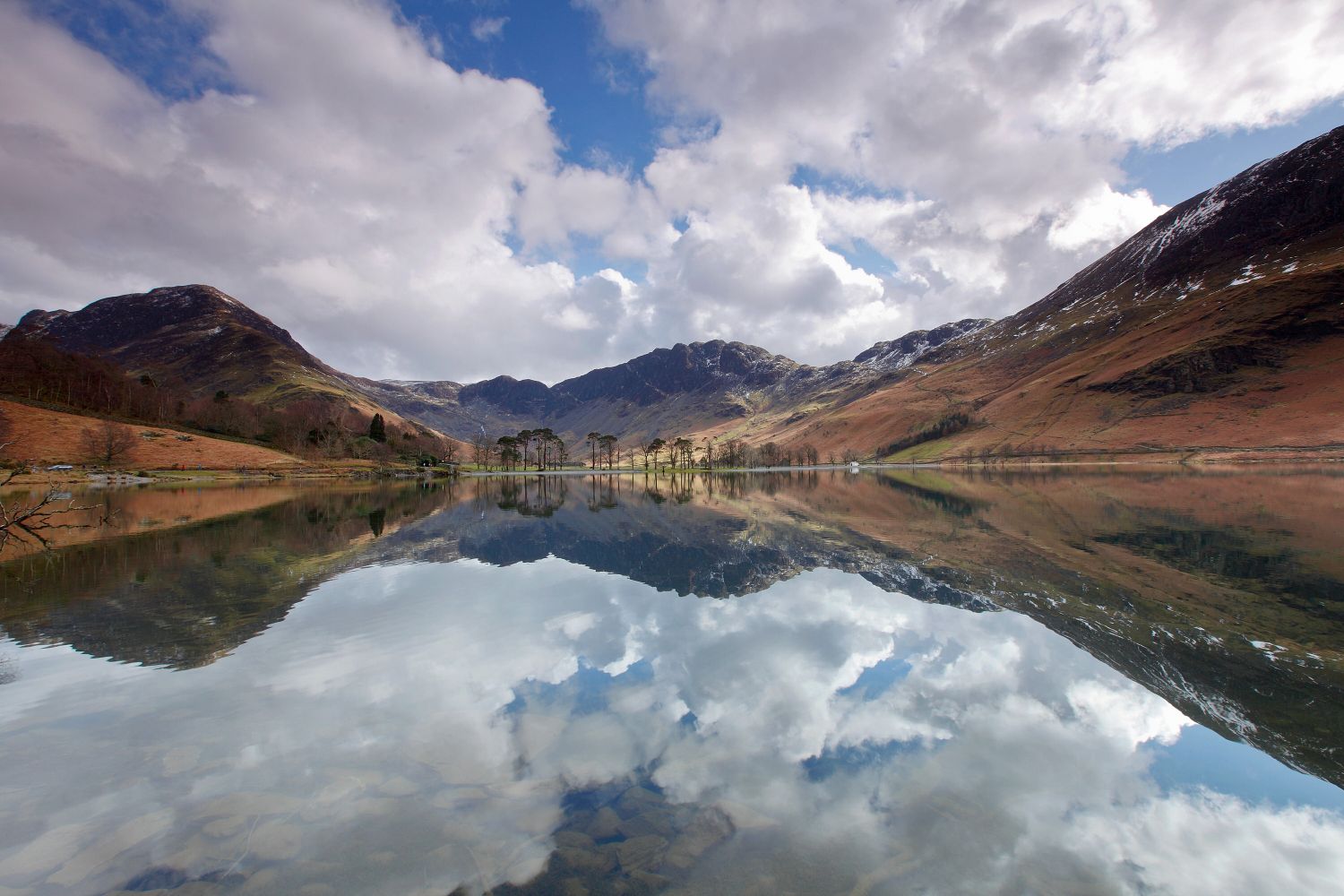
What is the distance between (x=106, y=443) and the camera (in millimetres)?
106750

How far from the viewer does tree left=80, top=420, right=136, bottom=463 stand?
105 m

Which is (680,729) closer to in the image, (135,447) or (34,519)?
(34,519)

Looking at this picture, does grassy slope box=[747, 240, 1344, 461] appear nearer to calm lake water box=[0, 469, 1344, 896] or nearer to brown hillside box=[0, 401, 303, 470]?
calm lake water box=[0, 469, 1344, 896]

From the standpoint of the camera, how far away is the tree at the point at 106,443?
10500cm

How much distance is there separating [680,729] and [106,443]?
145 m

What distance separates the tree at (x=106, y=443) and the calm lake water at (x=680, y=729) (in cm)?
11298

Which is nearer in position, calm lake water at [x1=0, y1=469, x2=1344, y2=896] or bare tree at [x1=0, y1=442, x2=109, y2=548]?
calm lake water at [x1=0, y1=469, x2=1344, y2=896]

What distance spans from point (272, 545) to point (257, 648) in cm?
1934

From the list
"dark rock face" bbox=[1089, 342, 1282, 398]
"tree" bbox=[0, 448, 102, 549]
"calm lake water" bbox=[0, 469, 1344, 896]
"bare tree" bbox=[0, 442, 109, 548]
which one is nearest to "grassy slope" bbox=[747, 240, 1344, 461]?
"dark rock face" bbox=[1089, 342, 1282, 398]

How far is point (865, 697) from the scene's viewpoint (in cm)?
1133

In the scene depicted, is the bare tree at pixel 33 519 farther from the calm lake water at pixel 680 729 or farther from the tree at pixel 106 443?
the tree at pixel 106 443

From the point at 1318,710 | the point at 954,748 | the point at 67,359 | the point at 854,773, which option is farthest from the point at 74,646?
the point at 67,359

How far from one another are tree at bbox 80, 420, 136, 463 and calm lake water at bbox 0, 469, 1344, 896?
112976 mm

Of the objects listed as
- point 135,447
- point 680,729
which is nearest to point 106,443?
point 135,447
